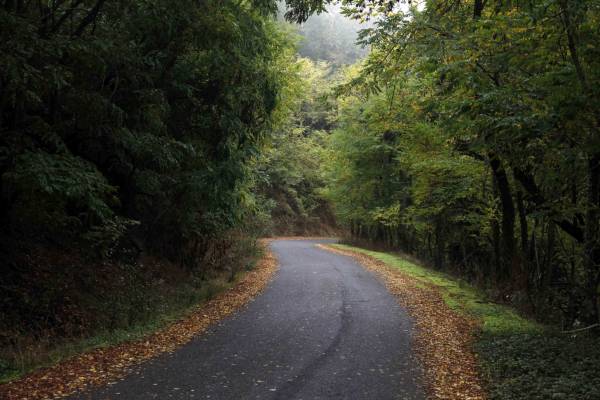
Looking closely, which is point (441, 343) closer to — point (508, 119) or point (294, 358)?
point (294, 358)

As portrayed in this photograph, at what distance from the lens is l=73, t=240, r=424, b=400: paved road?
6234 mm

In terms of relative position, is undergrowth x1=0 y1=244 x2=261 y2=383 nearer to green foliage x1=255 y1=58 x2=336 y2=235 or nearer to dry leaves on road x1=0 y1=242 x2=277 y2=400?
dry leaves on road x1=0 y1=242 x2=277 y2=400

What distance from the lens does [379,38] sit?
33.9 ft

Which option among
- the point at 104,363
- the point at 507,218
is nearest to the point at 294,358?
the point at 104,363

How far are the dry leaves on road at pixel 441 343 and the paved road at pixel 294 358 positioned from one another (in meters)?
0.27

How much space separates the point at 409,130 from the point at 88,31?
11.6 metres

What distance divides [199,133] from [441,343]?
772cm

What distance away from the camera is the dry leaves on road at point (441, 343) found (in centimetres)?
653

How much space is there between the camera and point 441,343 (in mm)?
8797

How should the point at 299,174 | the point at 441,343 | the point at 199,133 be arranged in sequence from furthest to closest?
the point at 299,174 < the point at 199,133 < the point at 441,343

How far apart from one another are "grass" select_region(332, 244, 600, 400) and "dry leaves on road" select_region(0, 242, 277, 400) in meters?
5.21

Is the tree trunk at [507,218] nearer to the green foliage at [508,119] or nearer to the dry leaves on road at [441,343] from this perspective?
the green foliage at [508,119]

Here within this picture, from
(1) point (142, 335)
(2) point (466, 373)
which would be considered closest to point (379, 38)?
(2) point (466, 373)

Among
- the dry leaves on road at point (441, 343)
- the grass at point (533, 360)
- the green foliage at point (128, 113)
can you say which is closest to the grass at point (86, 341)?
the green foliage at point (128, 113)
